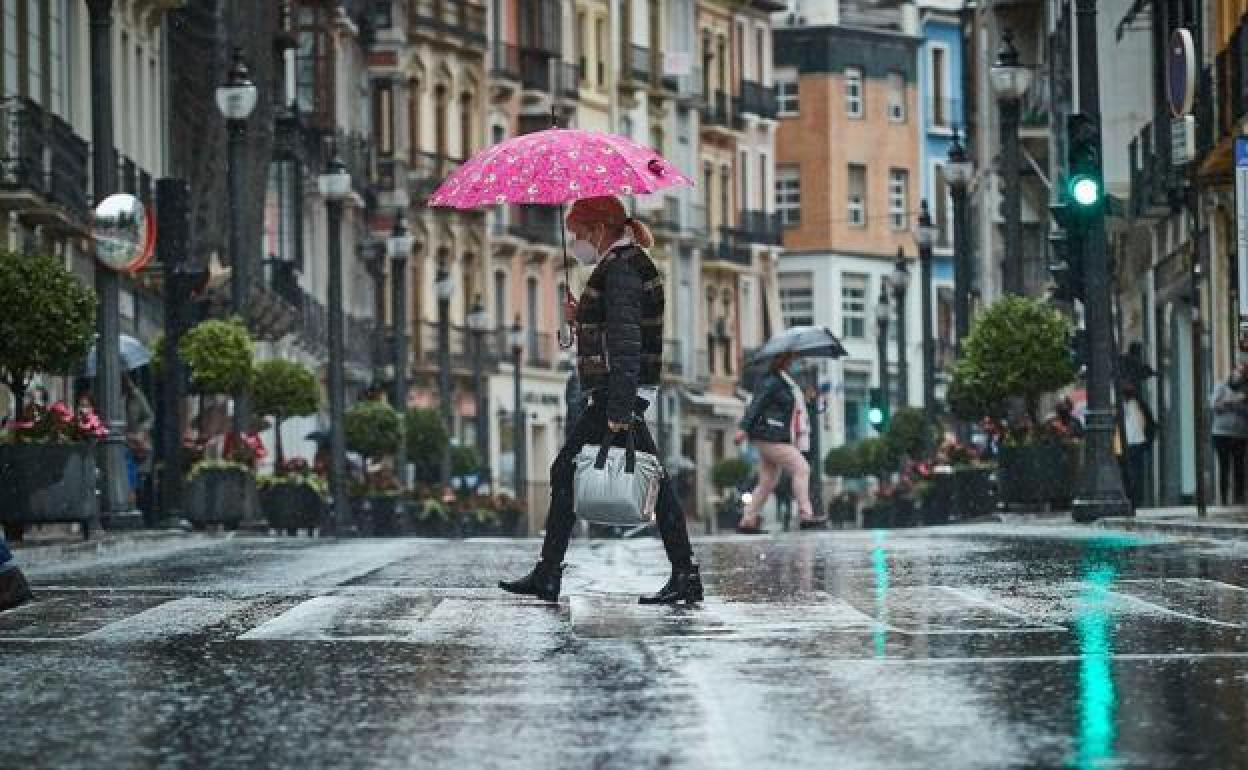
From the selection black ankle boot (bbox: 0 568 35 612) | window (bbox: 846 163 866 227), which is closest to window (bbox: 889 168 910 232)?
window (bbox: 846 163 866 227)

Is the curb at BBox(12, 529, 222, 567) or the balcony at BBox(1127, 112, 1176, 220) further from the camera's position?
the balcony at BBox(1127, 112, 1176, 220)

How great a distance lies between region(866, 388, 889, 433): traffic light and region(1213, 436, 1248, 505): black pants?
3118cm

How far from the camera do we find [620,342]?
597 inches

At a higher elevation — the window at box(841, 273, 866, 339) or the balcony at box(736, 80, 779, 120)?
the balcony at box(736, 80, 779, 120)

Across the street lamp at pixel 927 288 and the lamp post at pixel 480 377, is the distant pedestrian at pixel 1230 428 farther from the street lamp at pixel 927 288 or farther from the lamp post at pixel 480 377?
the lamp post at pixel 480 377

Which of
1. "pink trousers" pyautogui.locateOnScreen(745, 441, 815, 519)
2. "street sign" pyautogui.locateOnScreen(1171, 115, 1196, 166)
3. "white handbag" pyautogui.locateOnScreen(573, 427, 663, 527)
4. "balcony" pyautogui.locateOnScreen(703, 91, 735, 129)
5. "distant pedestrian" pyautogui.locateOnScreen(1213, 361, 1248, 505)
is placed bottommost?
"white handbag" pyautogui.locateOnScreen(573, 427, 663, 527)

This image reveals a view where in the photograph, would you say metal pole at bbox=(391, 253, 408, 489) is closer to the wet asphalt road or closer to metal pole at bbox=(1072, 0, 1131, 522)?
metal pole at bbox=(1072, 0, 1131, 522)

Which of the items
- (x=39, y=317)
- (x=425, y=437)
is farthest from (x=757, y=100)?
(x=39, y=317)

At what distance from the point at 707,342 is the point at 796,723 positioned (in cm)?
10422

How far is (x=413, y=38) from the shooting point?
9181 centimetres

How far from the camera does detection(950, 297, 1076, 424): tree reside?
39.2 meters

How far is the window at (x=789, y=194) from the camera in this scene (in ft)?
406

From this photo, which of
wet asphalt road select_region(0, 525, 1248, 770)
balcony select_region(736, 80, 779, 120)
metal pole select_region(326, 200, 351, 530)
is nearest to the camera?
wet asphalt road select_region(0, 525, 1248, 770)

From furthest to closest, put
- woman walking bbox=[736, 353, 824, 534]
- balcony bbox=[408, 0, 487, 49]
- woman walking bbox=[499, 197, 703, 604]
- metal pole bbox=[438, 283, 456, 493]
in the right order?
1. balcony bbox=[408, 0, 487, 49]
2. metal pole bbox=[438, 283, 456, 493]
3. woman walking bbox=[736, 353, 824, 534]
4. woman walking bbox=[499, 197, 703, 604]
